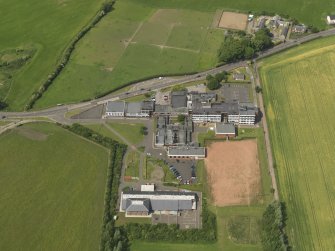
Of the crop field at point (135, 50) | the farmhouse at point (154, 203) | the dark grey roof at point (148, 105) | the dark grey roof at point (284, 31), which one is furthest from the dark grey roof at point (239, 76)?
the farmhouse at point (154, 203)

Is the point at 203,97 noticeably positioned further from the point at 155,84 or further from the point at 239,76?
the point at 155,84

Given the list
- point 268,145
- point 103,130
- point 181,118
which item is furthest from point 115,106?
point 268,145

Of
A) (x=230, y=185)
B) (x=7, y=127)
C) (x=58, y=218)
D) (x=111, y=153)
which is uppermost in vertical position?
(x=7, y=127)

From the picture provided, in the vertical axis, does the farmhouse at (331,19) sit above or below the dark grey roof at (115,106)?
above

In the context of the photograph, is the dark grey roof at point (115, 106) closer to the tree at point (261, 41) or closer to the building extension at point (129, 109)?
the building extension at point (129, 109)

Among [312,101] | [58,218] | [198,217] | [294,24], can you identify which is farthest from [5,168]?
[294,24]

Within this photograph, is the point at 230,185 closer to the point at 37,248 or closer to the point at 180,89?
the point at 180,89
